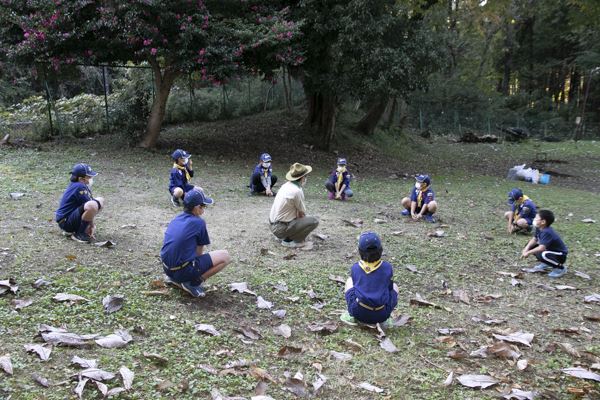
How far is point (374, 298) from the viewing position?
502 centimetres

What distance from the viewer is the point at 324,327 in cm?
509

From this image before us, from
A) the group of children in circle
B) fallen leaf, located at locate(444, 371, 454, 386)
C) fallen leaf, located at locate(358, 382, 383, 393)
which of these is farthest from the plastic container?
fallen leaf, located at locate(358, 382, 383, 393)

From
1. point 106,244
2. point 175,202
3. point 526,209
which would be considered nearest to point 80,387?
point 106,244

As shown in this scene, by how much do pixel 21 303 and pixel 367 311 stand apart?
3.15 m

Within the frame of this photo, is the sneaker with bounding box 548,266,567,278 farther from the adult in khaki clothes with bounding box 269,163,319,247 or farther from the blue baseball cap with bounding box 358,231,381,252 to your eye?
the blue baseball cap with bounding box 358,231,381,252

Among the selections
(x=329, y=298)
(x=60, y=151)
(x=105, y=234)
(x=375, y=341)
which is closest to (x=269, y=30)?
(x=60, y=151)

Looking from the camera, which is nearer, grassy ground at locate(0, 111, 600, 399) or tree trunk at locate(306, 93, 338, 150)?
grassy ground at locate(0, 111, 600, 399)

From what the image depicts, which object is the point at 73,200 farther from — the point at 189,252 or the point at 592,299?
the point at 592,299

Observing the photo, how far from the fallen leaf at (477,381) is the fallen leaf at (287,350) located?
4.40 ft

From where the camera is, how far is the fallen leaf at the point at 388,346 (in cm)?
475

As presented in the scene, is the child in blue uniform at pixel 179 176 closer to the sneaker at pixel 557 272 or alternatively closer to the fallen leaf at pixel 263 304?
the fallen leaf at pixel 263 304

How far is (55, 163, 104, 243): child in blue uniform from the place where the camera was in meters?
6.86

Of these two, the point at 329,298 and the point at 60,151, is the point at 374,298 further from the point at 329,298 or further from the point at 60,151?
the point at 60,151

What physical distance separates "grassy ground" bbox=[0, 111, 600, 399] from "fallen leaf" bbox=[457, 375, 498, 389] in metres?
0.04
